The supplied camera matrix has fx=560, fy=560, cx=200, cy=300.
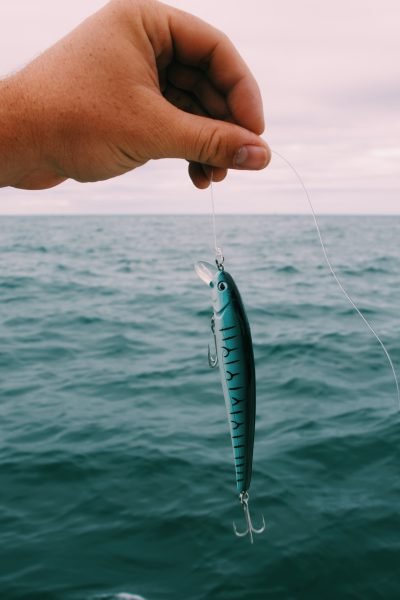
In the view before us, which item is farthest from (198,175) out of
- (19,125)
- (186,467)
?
(186,467)

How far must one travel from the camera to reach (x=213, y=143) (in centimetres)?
253

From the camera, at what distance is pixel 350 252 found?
1422 inches

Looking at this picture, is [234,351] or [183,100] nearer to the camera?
[234,351]

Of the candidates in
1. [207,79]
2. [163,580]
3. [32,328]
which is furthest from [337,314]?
[207,79]

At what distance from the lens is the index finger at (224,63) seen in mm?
2828

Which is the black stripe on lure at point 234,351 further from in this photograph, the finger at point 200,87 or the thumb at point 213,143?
the finger at point 200,87

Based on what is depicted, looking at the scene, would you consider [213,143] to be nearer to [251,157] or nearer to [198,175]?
[251,157]

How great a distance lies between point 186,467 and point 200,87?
4479 mm

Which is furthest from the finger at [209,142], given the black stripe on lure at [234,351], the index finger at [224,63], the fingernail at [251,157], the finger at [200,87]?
the finger at [200,87]

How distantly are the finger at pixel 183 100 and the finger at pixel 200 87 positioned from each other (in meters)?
0.06

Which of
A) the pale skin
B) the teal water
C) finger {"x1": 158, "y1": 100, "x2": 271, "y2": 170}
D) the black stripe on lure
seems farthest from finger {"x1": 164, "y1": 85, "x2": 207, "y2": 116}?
the teal water

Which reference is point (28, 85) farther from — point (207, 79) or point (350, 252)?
point (350, 252)

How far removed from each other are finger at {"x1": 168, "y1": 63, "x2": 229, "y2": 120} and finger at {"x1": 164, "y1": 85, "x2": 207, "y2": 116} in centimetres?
6

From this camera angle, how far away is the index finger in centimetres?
283
